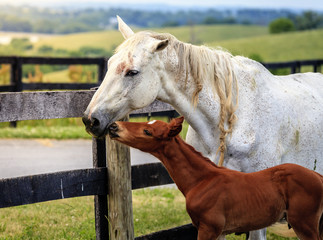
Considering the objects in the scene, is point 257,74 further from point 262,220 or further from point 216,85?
point 262,220

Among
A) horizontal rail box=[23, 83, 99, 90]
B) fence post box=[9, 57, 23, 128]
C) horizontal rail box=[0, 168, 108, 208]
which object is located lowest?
horizontal rail box=[23, 83, 99, 90]

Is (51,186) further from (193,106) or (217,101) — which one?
(217,101)

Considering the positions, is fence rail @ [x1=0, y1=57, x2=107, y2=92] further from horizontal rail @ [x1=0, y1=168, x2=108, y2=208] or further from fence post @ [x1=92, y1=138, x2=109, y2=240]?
horizontal rail @ [x1=0, y1=168, x2=108, y2=208]

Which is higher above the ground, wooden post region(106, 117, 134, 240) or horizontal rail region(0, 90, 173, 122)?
horizontal rail region(0, 90, 173, 122)

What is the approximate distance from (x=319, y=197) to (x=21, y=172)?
599cm

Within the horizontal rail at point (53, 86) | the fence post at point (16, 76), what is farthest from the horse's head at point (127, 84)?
the fence post at point (16, 76)

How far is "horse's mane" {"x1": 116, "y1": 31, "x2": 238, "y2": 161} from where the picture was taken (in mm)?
3203

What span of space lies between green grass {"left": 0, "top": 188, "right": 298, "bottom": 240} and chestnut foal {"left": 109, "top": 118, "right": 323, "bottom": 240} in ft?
7.85

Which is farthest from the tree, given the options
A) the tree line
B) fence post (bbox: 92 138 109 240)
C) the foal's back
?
the foal's back

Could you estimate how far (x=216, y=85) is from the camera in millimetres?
3350

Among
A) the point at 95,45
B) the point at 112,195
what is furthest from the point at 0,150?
the point at 95,45

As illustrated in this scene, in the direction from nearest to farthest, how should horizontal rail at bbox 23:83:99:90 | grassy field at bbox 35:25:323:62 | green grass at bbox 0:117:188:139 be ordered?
green grass at bbox 0:117:188:139
horizontal rail at bbox 23:83:99:90
grassy field at bbox 35:25:323:62

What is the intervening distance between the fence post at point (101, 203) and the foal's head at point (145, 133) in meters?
1.13

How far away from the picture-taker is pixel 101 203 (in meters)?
3.68
